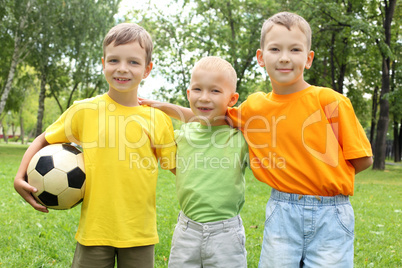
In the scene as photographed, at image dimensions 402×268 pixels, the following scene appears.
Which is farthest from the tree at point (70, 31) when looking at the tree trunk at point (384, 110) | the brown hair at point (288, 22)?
the brown hair at point (288, 22)

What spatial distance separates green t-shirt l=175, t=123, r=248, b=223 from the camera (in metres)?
2.46

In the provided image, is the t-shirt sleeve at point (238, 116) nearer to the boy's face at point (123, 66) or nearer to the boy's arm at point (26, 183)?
the boy's face at point (123, 66)

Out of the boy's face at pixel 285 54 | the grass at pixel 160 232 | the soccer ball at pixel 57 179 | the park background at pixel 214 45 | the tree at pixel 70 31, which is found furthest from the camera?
the tree at pixel 70 31

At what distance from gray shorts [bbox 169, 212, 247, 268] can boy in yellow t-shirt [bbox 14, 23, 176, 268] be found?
21 cm

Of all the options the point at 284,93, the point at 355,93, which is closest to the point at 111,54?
the point at 284,93

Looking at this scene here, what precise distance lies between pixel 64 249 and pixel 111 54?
2.54 meters

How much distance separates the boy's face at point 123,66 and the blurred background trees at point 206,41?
1599 cm

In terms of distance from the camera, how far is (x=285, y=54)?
7.66 ft

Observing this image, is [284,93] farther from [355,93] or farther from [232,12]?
[355,93]

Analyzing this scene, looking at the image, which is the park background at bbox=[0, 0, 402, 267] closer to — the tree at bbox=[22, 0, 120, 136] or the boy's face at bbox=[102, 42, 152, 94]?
the tree at bbox=[22, 0, 120, 136]

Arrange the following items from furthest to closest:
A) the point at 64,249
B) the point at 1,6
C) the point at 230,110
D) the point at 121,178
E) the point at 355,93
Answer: the point at 355,93 < the point at 1,6 < the point at 64,249 < the point at 230,110 < the point at 121,178

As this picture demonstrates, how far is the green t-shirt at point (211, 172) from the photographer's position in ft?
8.09

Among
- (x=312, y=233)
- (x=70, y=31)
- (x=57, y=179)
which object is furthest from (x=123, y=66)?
(x=70, y=31)

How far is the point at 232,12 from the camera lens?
22.3m
